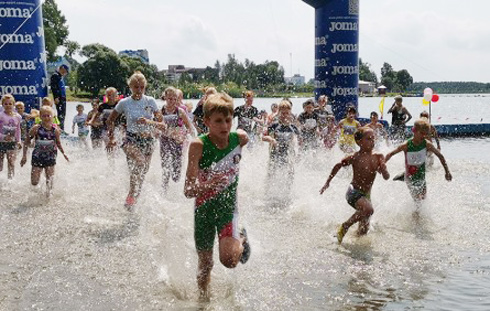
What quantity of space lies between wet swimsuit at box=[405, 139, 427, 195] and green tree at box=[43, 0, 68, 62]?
61.5 metres

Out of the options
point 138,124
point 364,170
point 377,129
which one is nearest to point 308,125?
point 377,129

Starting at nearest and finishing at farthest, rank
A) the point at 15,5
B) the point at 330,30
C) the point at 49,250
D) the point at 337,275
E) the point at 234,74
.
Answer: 1. the point at 337,275
2. the point at 49,250
3. the point at 15,5
4. the point at 330,30
5. the point at 234,74

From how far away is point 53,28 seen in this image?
69.7 m

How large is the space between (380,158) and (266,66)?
Answer: 3747 inches

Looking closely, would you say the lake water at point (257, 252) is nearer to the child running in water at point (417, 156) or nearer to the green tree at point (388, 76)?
the child running in water at point (417, 156)

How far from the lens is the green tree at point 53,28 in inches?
2581

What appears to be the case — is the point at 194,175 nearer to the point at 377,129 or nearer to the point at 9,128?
the point at 9,128

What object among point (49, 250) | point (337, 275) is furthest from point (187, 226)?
point (337, 275)

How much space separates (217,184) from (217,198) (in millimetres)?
107

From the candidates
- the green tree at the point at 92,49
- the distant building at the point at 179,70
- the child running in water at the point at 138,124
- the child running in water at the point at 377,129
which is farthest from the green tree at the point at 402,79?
the child running in water at the point at 138,124

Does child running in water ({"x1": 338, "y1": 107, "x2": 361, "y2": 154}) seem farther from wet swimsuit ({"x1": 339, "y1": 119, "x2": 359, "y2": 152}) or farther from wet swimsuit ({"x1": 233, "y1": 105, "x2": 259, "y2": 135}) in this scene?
wet swimsuit ({"x1": 233, "y1": 105, "x2": 259, "y2": 135})

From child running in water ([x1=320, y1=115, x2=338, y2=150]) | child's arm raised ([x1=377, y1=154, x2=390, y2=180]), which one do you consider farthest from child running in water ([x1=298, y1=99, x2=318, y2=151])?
child's arm raised ([x1=377, y1=154, x2=390, y2=180])

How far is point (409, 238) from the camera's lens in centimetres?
691

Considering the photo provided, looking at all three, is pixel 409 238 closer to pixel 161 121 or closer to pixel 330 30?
pixel 161 121
